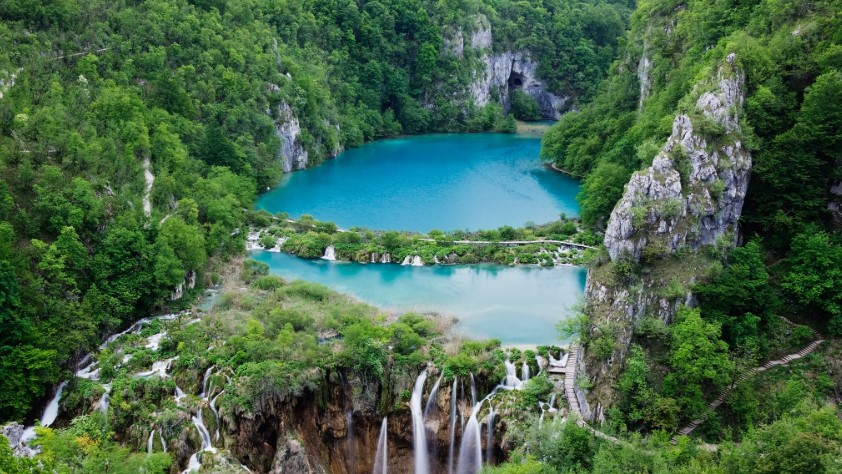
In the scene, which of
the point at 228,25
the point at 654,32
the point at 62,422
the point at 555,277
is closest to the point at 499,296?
the point at 555,277

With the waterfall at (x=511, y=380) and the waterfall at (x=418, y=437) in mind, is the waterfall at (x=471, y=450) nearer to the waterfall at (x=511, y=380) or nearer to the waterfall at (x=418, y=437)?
the waterfall at (x=418, y=437)

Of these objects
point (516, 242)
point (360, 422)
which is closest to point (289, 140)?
point (516, 242)

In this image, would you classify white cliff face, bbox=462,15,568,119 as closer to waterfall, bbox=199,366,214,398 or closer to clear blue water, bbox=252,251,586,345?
clear blue water, bbox=252,251,586,345

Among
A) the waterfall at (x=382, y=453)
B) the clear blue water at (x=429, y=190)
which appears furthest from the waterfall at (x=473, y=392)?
the clear blue water at (x=429, y=190)

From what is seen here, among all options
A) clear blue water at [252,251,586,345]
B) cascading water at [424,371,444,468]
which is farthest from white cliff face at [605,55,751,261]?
cascading water at [424,371,444,468]

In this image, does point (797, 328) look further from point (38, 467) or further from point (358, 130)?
point (358, 130)

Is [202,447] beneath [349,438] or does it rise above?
above

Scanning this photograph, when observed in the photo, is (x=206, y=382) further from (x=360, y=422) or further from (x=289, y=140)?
(x=289, y=140)
